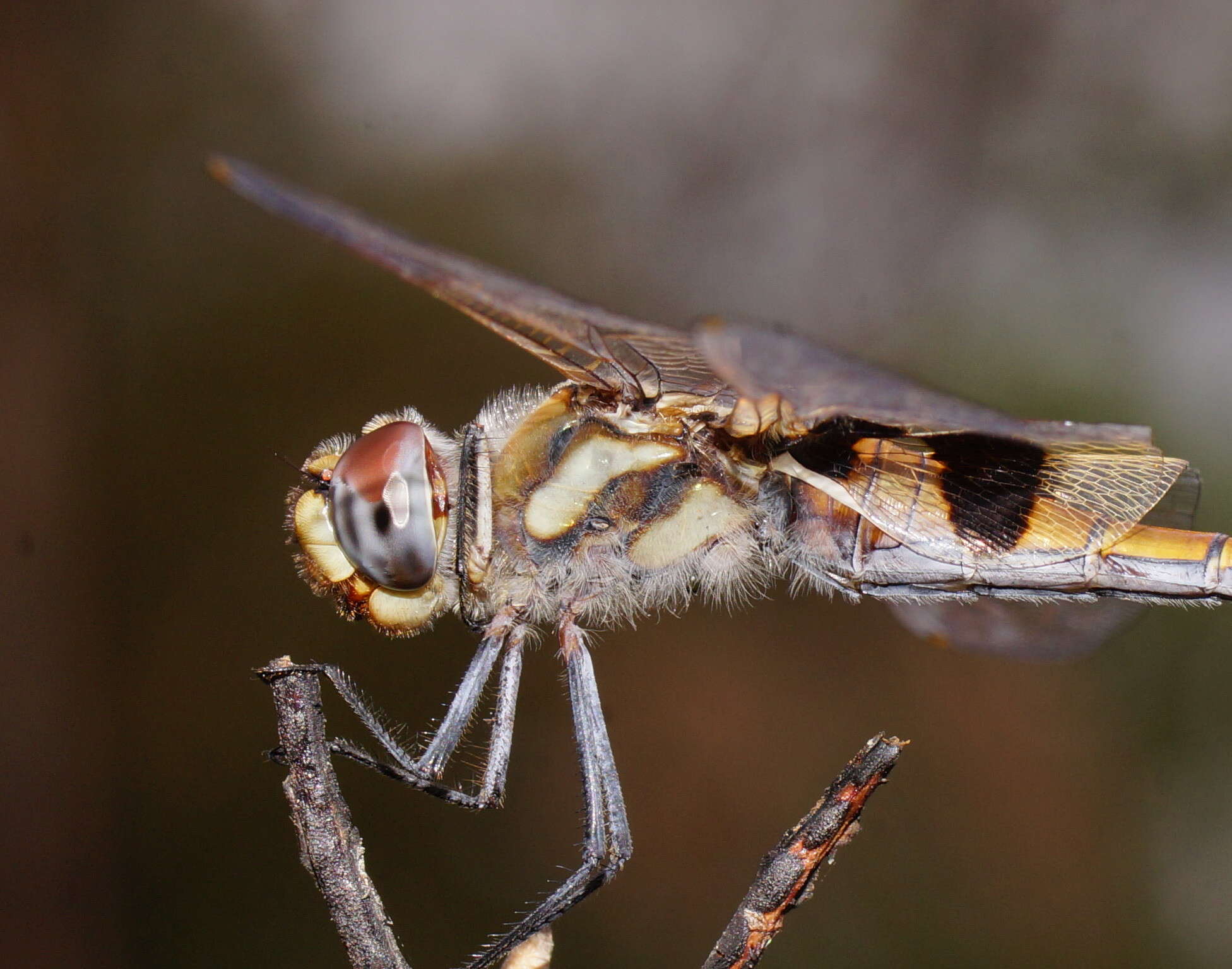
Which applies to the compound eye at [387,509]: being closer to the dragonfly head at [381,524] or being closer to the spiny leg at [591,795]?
the dragonfly head at [381,524]

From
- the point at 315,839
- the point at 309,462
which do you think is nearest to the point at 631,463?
the point at 309,462

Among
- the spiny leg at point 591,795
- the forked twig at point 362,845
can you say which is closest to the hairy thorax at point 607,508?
the spiny leg at point 591,795

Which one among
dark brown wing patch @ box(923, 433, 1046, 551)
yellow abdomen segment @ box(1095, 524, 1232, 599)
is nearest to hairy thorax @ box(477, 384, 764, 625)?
dark brown wing patch @ box(923, 433, 1046, 551)

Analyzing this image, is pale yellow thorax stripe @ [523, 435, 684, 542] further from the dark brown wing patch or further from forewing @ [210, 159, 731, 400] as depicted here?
the dark brown wing patch

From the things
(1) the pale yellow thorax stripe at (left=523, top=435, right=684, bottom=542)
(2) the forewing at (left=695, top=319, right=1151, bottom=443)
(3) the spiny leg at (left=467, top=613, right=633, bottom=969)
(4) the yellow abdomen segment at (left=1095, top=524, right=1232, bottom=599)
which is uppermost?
(2) the forewing at (left=695, top=319, right=1151, bottom=443)

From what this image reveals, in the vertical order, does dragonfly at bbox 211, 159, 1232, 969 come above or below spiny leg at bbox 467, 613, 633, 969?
above

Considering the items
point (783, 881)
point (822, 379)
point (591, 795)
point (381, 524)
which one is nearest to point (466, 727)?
point (591, 795)

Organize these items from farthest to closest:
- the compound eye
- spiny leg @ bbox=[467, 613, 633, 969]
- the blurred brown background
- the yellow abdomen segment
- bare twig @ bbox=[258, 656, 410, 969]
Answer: the blurred brown background → the yellow abdomen segment → spiny leg @ bbox=[467, 613, 633, 969] → the compound eye → bare twig @ bbox=[258, 656, 410, 969]

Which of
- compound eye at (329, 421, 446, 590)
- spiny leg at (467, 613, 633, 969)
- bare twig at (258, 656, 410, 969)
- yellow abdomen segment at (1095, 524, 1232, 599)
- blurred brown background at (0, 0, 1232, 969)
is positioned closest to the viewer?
bare twig at (258, 656, 410, 969)
